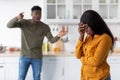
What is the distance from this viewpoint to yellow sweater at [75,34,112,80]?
6.45ft

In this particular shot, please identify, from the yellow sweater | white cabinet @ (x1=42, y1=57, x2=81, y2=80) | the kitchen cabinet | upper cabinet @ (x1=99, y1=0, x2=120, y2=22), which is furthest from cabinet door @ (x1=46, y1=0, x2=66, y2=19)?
the yellow sweater

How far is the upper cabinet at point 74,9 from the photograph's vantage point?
4359 mm

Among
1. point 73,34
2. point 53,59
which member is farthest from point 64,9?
point 53,59

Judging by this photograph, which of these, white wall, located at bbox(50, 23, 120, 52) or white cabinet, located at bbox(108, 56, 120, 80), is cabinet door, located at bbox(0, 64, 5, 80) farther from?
white cabinet, located at bbox(108, 56, 120, 80)

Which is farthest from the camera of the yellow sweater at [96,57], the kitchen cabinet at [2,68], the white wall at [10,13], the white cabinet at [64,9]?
the white wall at [10,13]

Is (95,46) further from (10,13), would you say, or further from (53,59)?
(10,13)

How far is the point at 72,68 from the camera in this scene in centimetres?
415

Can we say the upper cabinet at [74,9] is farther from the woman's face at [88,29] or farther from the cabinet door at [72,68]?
the woman's face at [88,29]

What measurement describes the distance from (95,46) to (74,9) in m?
2.45

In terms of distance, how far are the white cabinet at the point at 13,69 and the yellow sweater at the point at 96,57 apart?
2185 millimetres

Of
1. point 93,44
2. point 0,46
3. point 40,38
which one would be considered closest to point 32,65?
point 40,38

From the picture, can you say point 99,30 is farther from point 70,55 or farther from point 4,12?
point 4,12

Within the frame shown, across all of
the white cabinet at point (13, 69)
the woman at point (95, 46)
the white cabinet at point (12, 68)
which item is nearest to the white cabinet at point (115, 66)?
the white cabinet at point (13, 69)

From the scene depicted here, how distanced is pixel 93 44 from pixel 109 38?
5.4 inches
